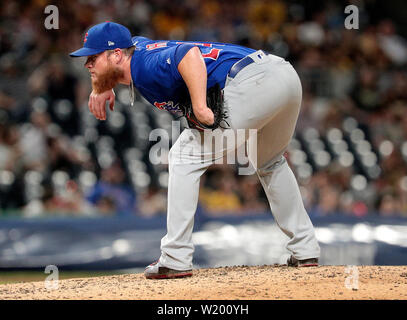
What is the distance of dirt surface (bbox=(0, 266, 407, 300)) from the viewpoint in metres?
3.61

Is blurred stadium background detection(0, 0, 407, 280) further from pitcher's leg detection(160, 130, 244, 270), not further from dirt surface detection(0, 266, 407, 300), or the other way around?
pitcher's leg detection(160, 130, 244, 270)

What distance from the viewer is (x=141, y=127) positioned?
30.6 feet

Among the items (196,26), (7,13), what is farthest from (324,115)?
(7,13)

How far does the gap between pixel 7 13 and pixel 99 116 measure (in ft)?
22.1

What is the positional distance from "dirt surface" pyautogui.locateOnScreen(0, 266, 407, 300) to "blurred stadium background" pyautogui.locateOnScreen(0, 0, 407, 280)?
8.35ft

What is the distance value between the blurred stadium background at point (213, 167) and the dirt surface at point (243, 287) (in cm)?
254

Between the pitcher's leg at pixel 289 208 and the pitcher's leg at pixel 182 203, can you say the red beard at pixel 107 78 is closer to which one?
the pitcher's leg at pixel 182 203

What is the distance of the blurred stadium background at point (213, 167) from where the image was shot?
702 cm

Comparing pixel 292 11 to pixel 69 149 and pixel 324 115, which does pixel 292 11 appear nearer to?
pixel 324 115

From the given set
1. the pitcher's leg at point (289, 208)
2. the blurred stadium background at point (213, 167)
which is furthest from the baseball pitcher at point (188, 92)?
the blurred stadium background at point (213, 167)

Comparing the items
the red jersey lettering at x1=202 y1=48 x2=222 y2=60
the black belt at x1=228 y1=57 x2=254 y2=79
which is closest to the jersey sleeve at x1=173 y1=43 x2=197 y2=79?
the red jersey lettering at x1=202 y1=48 x2=222 y2=60

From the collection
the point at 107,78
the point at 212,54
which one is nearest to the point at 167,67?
the point at 212,54

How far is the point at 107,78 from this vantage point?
4207mm
